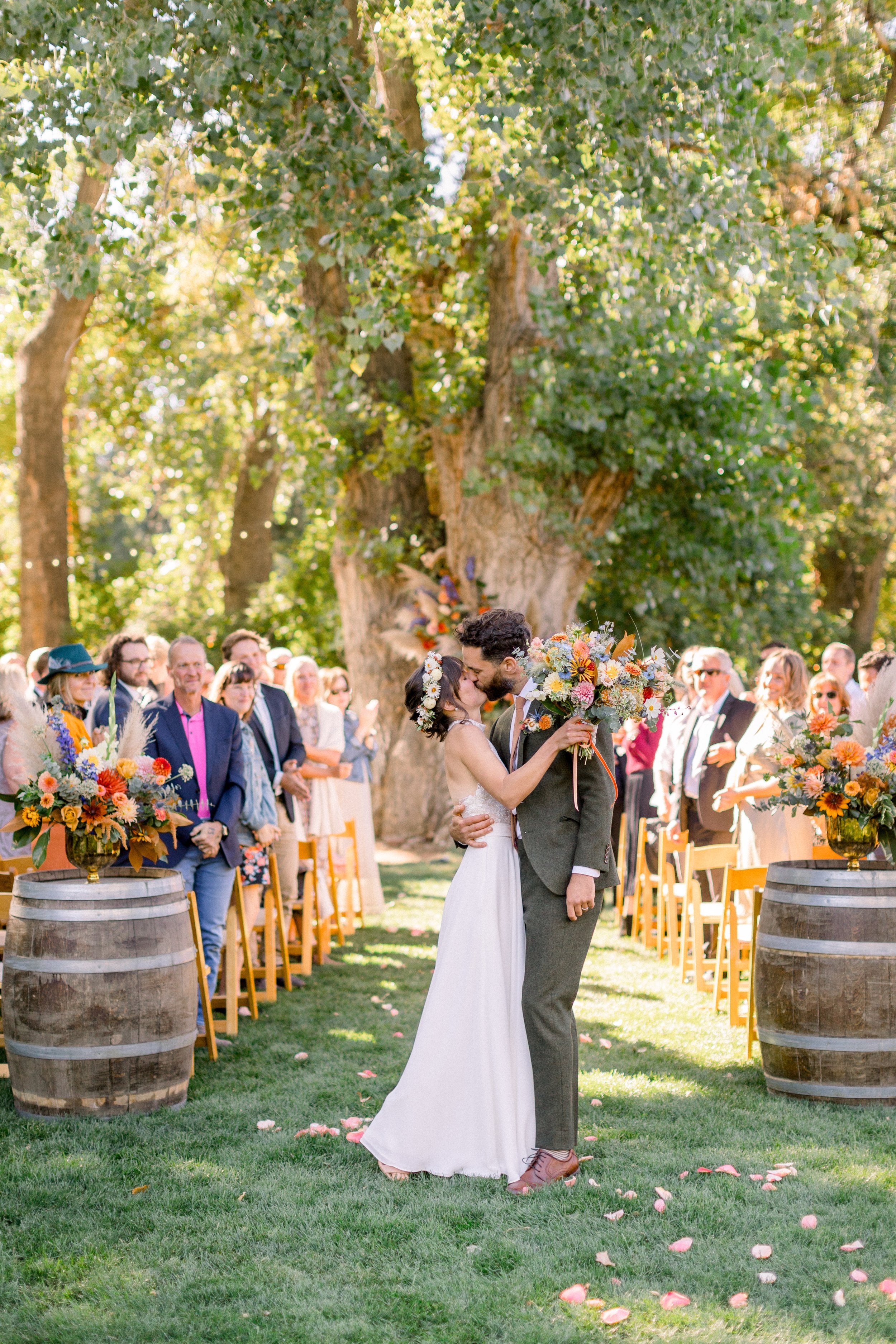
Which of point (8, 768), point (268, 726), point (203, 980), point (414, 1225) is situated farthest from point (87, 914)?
point (268, 726)

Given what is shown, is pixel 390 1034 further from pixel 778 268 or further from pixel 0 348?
pixel 0 348

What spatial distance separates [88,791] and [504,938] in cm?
197

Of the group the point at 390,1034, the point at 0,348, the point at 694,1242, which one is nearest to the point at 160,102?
the point at 390,1034

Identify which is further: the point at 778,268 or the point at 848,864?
the point at 778,268

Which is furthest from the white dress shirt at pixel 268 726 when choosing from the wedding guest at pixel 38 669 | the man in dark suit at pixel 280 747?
the wedding guest at pixel 38 669

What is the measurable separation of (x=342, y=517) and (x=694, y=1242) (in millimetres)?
11516

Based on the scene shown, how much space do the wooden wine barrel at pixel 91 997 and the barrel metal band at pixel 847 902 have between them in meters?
2.77

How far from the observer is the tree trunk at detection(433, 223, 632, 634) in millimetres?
13633

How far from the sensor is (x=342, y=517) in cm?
1488

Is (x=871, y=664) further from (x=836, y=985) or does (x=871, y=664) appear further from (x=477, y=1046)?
(x=477, y=1046)

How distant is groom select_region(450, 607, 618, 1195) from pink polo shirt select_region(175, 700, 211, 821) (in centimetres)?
246

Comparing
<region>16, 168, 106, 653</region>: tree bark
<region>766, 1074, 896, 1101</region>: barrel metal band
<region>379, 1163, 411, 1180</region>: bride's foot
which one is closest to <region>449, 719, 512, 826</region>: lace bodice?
<region>379, 1163, 411, 1180</region>: bride's foot

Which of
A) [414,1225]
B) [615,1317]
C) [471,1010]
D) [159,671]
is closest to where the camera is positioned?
[615,1317]

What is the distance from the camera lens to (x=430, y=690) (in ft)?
15.6
